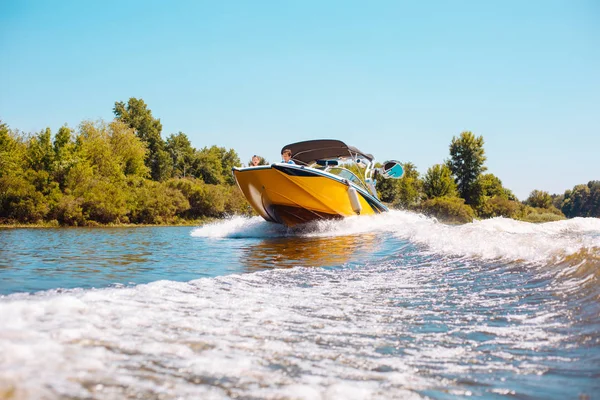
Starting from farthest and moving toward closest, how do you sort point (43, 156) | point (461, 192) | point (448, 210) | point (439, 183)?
1. point (461, 192)
2. point (439, 183)
3. point (448, 210)
4. point (43, 156)

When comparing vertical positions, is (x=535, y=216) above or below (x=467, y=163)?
below

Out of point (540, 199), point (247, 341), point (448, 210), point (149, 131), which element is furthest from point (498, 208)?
point (247, 341)

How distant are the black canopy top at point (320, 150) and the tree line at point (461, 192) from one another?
42814mm

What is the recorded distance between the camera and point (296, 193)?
13.5 m

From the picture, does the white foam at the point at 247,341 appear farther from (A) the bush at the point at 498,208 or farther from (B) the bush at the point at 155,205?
(A) the bush at the point at 498,208

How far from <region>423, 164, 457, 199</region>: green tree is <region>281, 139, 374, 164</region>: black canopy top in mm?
47178

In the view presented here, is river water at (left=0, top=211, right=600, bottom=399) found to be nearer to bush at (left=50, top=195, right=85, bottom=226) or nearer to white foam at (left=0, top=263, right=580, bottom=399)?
white foam at (left=0, top=263, right=580, bottom=399)

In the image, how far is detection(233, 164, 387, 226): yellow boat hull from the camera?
1313 cm

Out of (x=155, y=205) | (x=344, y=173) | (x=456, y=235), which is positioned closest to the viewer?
(x=456, y=235)

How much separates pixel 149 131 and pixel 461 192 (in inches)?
1768

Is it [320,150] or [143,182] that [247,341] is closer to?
[320,150]

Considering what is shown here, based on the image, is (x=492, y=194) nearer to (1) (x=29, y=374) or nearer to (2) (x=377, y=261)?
(2) (x=377, y=261)

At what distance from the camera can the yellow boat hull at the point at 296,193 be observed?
13.1m

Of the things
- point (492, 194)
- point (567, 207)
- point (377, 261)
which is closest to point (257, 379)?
point (377, 261)
